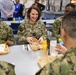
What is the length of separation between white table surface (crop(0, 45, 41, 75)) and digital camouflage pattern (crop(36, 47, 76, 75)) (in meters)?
0.51

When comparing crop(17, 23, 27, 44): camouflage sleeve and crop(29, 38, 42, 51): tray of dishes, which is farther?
crop(17, 23, 27, 44): camouflage sleeve

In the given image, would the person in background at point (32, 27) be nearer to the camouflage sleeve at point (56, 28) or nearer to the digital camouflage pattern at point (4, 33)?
the digital camouflage pattern at point (4, 33)

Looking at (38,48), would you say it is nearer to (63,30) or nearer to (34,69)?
(34,69)

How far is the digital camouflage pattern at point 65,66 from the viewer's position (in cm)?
96

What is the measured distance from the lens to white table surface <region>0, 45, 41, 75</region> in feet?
5.10

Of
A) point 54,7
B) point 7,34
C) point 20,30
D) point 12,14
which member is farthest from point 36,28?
point 54,7

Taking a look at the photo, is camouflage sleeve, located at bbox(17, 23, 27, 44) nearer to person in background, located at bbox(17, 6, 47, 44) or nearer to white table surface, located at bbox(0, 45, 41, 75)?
person in background, located at bbox(17, 6, 47, 44)

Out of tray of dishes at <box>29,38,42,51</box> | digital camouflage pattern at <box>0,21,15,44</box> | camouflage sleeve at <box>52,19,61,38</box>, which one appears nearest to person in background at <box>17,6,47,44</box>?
digital camouflage pattern at <box>0,21,15,44</box>

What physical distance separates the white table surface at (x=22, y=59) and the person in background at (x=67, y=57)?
495mm

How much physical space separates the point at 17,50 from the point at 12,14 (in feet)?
11.3

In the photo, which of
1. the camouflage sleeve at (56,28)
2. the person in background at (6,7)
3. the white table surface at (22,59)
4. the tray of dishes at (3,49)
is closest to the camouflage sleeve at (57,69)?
the white table surface at (22,59)

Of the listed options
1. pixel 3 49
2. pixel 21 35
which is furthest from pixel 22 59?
pixel 21 35

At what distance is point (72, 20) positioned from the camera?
1.12m

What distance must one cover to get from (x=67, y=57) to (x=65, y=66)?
0.06m
